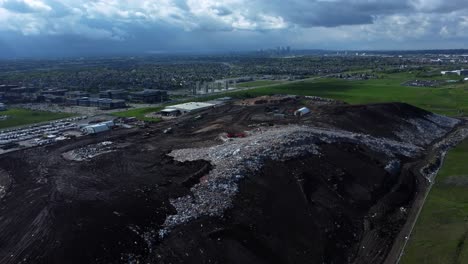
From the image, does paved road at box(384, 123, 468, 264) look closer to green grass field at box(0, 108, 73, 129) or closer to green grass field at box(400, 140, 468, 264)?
green grass field at box(400, 140, 468, 264)

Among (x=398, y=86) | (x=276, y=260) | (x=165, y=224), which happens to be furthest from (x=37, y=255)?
(x=398, y=86)

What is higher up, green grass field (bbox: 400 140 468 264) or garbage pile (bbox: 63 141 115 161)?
garbage pile (bbox: 63 141 115 161)

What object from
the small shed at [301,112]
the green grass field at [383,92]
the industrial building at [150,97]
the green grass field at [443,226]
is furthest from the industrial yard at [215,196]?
the industrial building at [150,97]

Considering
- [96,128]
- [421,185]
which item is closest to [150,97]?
[96,128]

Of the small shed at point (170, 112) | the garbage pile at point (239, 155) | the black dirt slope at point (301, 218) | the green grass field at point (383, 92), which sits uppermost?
the garbage pile at point (239, 155)

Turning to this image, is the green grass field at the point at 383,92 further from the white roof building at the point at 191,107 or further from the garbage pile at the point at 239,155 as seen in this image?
the garbage pile at the point at 239,155

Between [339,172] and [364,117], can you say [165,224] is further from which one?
[364,117]

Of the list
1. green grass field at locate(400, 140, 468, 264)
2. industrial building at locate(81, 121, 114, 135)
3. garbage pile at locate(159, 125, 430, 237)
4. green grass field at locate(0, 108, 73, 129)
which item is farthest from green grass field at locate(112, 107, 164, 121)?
green grass field at locate(400, 140, 468, 264)
